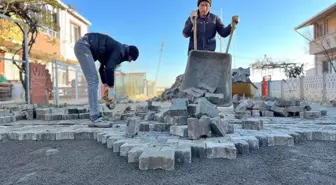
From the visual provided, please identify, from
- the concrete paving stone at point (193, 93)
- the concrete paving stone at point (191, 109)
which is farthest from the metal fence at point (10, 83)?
A: the concrete paving stone at point (191, 109)

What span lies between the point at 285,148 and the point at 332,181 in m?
0.75

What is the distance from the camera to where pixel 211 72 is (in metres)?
3.95

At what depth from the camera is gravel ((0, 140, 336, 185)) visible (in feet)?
5.71

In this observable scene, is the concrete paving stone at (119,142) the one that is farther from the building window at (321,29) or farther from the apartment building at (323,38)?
the building window at (321,29)

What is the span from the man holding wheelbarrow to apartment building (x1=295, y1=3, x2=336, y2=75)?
1424 cm

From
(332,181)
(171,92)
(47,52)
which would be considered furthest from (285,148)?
(47,52)

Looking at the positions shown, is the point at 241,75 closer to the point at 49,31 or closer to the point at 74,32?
the point at 49,31

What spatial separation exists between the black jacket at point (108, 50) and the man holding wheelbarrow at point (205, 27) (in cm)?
106

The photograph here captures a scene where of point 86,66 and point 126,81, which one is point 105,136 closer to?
point 86,66

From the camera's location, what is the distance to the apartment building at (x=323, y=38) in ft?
53.7

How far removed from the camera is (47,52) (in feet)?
50.7

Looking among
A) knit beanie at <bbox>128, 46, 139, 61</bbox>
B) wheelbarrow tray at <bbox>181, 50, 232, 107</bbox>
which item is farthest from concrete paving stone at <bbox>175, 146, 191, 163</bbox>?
knit beanie at <bbox>128, 46, 139, 61</bbox>

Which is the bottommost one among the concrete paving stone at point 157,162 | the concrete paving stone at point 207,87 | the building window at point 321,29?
the concrete paving stone at point 157,162

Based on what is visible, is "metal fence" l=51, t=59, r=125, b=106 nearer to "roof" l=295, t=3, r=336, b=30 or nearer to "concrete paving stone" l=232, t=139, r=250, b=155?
"concrete paving stone" l=232, t=139, r=250, b=155
